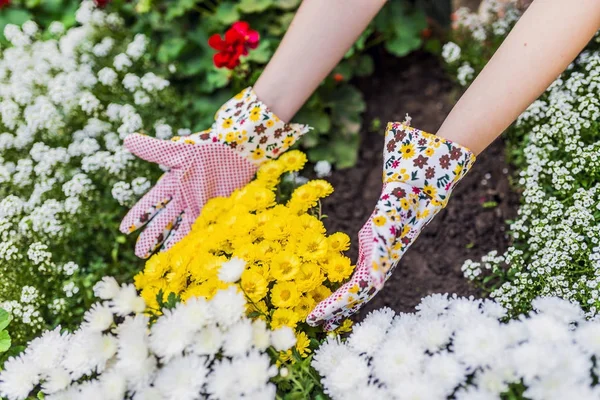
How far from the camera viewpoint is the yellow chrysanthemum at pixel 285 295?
117 centimetres

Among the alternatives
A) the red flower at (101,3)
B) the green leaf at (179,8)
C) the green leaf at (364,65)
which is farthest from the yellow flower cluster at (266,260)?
the red flower at (101,3)

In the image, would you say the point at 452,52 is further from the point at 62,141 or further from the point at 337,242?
the point at 62,141

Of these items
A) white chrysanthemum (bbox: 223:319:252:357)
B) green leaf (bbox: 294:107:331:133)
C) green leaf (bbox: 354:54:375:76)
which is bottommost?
green leaf (bbox: 294:107:331:133)

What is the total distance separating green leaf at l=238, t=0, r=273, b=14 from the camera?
207cm

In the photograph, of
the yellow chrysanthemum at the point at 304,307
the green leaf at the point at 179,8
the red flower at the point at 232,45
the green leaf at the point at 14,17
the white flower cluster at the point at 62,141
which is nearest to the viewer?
the yellow chrysanthemum at the point at 304,307

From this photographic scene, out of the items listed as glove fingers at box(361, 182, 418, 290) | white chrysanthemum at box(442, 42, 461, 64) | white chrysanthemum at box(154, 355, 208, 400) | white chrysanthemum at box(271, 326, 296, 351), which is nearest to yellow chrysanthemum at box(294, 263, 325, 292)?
glove fingers at box(361, 182, 418, 290)

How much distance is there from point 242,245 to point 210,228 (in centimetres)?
14

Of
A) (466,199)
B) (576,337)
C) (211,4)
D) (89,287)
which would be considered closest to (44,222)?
(89,287)

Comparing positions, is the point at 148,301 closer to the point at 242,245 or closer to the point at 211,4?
the point at 242,245

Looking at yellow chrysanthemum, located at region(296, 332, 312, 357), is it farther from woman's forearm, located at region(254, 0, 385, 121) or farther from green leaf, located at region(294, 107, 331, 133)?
green leaf, located at region(294, 107, 331, 133)

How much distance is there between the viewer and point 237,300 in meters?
0.97

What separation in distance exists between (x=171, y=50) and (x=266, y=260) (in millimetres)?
1151

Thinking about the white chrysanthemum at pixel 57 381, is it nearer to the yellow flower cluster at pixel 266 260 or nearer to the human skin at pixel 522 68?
the yellow flower cluster at pixel 266 260

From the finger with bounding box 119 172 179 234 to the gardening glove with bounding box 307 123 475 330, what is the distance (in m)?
0.56
